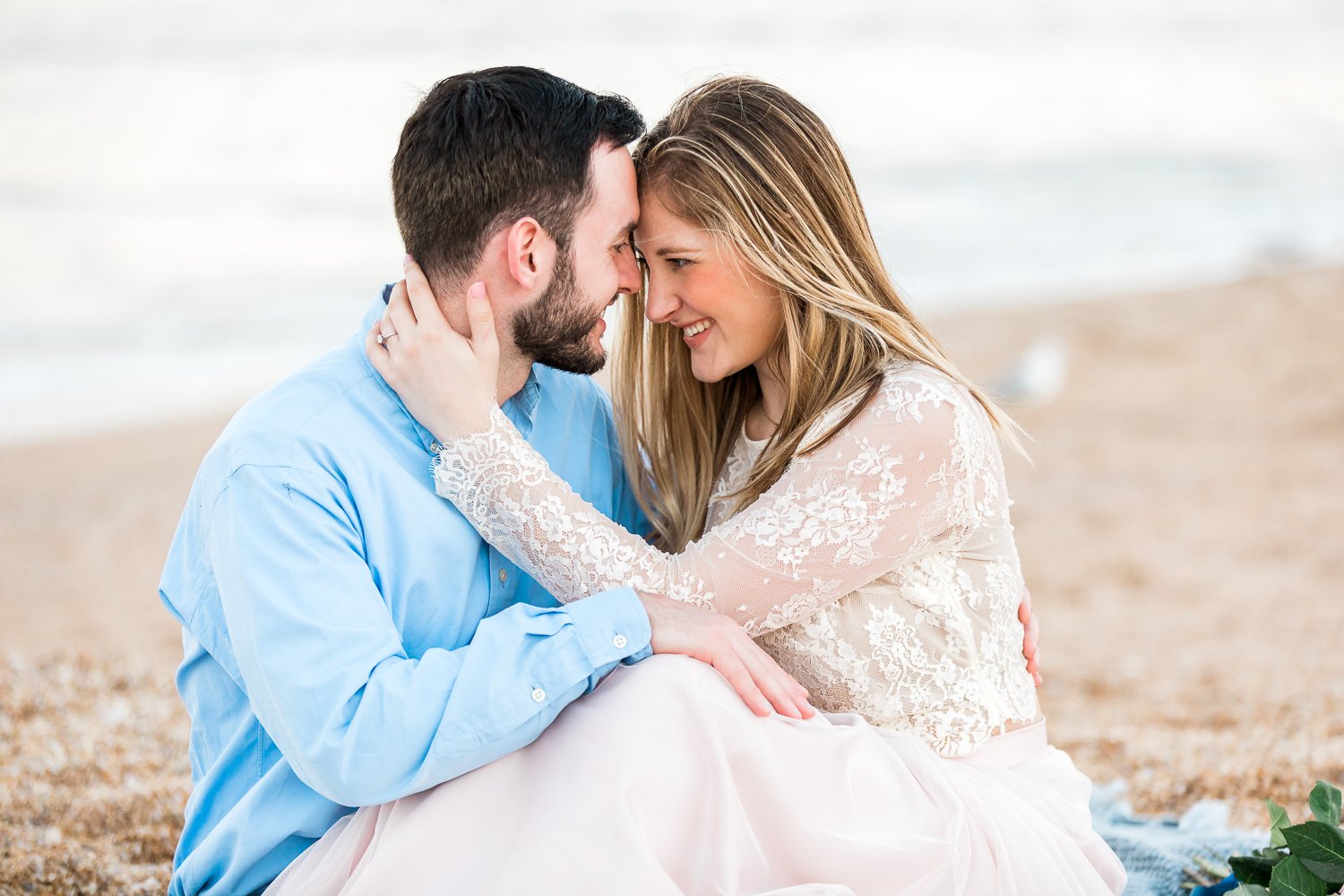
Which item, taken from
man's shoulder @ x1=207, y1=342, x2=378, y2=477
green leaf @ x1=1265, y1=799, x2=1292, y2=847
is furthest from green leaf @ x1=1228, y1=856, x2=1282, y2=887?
man's shoulder @ x1=207, y1=342, x2=378, y2=477

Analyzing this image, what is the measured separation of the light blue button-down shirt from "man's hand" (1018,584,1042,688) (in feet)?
4.18

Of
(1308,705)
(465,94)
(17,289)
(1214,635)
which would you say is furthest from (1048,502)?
(17,289)

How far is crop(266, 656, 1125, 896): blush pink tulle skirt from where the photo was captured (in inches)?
90.2

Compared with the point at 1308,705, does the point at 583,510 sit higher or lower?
higher

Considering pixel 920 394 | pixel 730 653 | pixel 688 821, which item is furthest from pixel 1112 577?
pixel 688 821

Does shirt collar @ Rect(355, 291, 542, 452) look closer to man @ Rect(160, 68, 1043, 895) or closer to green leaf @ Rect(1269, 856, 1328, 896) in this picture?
man @ Rect(160, 68, 1043, 895)

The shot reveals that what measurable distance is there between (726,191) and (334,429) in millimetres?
1011

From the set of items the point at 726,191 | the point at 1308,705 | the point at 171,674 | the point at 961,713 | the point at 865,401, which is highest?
the point at 726,191

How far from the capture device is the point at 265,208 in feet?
74.8

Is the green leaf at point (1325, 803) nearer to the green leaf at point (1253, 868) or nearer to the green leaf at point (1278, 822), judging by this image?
the green leaf at point (1278, 822)

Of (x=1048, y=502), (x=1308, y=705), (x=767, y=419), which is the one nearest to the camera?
(x=767, y=419)

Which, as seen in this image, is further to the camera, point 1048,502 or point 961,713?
point 1048,502

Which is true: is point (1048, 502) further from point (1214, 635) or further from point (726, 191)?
point (726, 191)

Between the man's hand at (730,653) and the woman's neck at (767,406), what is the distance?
846mm
